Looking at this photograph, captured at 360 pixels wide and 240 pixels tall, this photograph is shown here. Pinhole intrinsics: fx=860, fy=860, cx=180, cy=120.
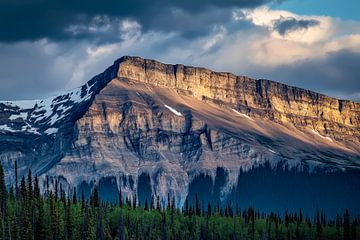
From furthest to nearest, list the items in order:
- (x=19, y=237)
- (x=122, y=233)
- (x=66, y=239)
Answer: (x=122, y=233) → (x=66, y=239) → (x=19, y=237)

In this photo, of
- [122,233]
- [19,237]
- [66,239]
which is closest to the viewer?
[19,237]

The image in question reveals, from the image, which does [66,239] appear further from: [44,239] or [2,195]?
[2,195]

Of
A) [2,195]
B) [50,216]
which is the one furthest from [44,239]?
[2,195]

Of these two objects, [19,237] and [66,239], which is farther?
[66,239]

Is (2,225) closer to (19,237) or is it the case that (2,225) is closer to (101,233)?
(19,237)

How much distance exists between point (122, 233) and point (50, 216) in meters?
16.9

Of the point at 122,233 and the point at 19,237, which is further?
the point at 122,233

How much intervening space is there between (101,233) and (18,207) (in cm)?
2003

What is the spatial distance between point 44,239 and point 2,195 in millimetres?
18236

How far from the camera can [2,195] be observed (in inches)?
7825

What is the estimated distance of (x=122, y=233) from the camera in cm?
19562

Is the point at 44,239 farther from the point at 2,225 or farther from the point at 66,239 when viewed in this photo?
the point at 2,225

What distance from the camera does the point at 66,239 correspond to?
182 m

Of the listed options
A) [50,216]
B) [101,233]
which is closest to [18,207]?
[50,216]
